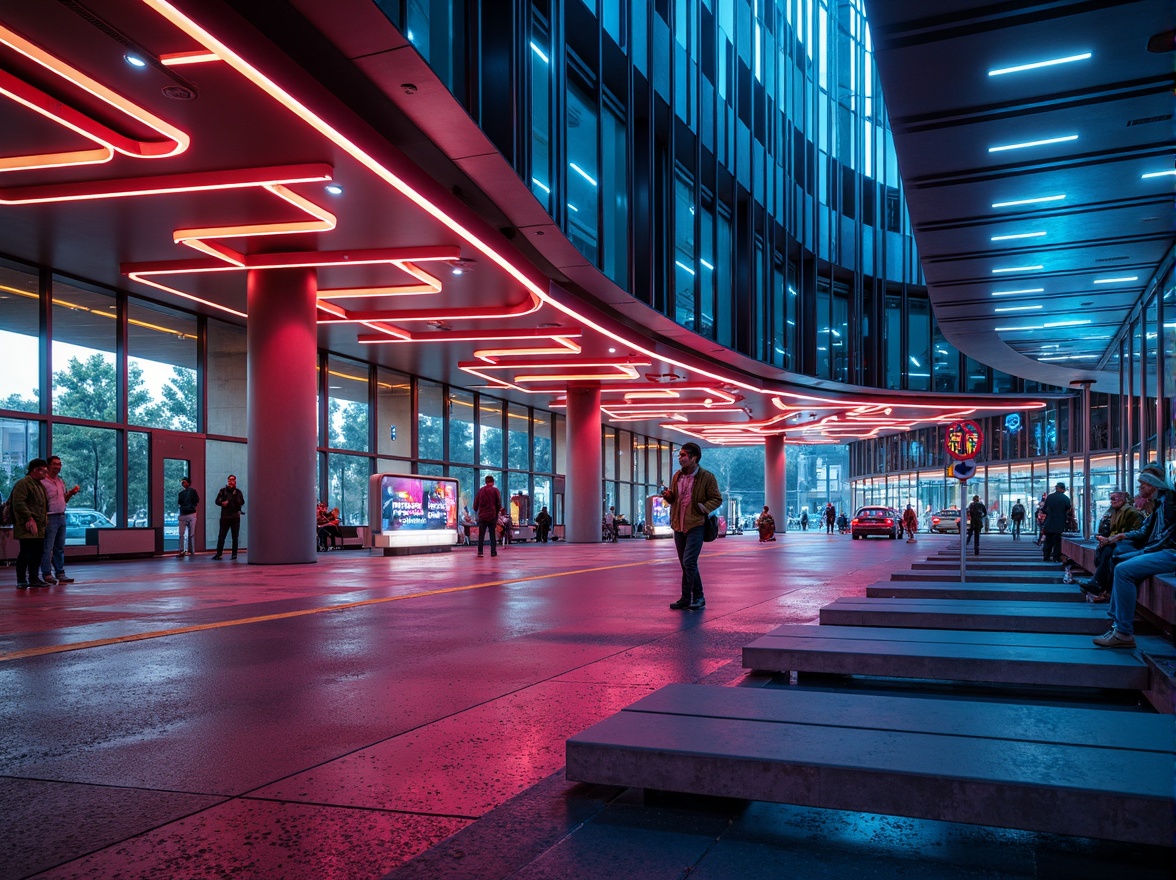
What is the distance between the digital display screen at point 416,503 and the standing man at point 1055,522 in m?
14.7

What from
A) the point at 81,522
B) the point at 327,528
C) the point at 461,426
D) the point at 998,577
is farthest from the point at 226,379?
the point at 998,577

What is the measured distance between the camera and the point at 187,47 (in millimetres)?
10336

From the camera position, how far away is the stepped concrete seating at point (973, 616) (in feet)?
26.3

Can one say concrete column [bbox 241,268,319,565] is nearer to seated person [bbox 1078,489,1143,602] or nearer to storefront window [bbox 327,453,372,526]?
storefront window [bbox 327,453,372,526]

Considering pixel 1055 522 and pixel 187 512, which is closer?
pixel 1055 522

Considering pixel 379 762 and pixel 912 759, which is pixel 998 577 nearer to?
pixel 912 759

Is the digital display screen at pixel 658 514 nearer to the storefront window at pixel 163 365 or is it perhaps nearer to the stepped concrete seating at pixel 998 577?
the storefront window at pixel 163 365

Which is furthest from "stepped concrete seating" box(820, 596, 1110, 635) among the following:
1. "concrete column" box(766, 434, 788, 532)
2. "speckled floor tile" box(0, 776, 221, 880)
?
"concrete column" box(766, 434, 788, 532)

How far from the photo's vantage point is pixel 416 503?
26125 mm

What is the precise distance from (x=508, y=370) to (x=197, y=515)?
11.1 m

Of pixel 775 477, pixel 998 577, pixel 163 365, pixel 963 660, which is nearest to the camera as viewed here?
pixel 963 660

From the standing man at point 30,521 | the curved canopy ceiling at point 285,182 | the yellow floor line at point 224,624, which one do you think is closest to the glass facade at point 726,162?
the curved canopy ceiling at point 285,182

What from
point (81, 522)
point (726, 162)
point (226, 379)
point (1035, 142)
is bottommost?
point (81, 522)

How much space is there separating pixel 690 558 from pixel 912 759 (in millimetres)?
7315
